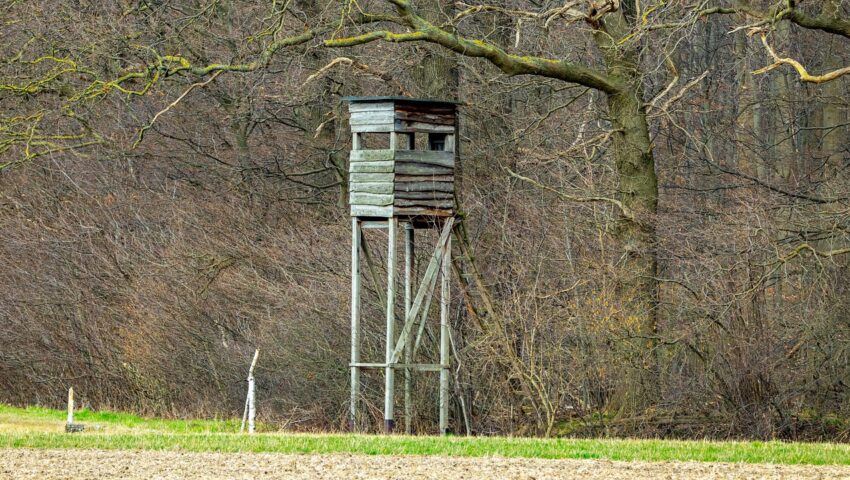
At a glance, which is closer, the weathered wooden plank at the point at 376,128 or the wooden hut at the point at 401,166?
the wooden hut at the point at 401,166

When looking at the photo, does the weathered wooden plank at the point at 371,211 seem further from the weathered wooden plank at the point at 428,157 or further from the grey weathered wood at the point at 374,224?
the weathered wooden plank at the point at 428,157

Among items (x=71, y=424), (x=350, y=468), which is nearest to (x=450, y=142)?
(x=71, y=424)

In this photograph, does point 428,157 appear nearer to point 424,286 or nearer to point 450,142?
point 450,142

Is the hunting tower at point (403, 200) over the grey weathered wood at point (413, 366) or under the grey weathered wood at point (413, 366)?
over

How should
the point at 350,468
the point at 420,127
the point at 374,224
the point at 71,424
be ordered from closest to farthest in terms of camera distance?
the point at 350,468
the point at 71,424
the point at 420,127
the point at 374,224

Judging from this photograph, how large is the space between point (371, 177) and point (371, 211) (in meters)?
0.46

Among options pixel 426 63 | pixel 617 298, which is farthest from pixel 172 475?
pixel 426 63

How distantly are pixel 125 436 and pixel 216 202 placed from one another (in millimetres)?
12737

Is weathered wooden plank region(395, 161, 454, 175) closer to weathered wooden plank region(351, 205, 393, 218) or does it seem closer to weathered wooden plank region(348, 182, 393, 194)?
weathered wooden plank region(348, 182, 393, 194)

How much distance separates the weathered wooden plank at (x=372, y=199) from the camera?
1788 centimetres

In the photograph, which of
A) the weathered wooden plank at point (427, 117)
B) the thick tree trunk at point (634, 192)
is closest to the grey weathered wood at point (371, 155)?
the weathered wooden plank at point (427, 117)

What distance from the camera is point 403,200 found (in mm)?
17906

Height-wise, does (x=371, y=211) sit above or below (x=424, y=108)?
below

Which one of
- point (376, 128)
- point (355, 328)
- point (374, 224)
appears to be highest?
point (376, 128)
